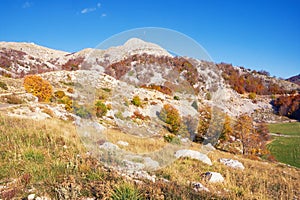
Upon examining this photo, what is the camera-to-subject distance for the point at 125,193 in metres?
3.78

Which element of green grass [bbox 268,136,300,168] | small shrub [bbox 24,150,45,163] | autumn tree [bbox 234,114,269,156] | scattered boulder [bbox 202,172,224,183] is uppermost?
small shrub [bbox 24,150,45,163]

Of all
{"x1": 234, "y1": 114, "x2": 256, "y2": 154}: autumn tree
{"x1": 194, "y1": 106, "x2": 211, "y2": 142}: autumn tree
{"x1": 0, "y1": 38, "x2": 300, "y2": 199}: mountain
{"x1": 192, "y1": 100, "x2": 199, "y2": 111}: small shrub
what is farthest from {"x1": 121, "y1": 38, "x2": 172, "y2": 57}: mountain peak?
{"x1": 234, "y1": 114, "x2": 256, "y2": 154}: autumn tree

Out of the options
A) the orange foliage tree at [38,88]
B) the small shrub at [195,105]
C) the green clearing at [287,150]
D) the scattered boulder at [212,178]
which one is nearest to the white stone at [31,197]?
the scattered boulder at [212,178]

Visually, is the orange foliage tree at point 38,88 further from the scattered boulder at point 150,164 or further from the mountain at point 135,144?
the scattered boulder at point 150,164

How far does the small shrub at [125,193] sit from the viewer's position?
3.73 m

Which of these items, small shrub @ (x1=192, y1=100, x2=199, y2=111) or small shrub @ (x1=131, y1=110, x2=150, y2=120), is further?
small shrub @ (x1=131, y1=110, x2=150, y2=120)

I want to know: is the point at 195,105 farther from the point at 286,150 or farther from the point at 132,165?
the point at 286,150

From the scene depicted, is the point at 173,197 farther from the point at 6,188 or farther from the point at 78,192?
the point at 6,188

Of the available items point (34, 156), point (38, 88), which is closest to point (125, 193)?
point (34, 156)

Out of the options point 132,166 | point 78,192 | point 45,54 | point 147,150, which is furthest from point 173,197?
point 45,54

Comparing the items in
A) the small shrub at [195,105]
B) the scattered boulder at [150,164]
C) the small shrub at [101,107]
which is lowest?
the scattered boulder at [150,164]

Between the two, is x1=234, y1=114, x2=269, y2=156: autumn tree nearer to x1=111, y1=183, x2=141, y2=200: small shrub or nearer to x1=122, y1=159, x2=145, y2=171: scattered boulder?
x1=122, y1=159, x2=145, y2=171: scattered boulder

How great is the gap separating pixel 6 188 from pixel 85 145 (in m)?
3.20

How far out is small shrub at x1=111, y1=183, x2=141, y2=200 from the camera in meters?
3.73
